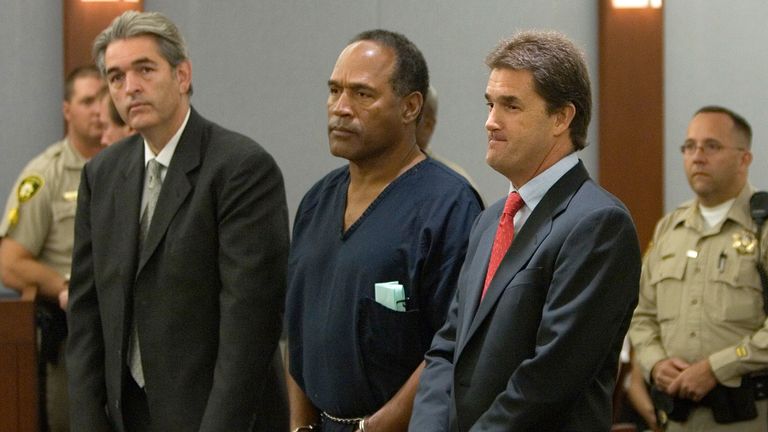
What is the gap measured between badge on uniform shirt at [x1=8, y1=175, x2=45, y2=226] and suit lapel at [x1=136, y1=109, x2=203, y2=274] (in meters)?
1.94

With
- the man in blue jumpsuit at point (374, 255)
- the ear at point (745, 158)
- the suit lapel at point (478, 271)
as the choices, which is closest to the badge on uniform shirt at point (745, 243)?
the ear at point (745, 158)

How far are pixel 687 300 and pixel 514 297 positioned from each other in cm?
225

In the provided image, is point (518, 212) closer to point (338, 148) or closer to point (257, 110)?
point (338, 148)

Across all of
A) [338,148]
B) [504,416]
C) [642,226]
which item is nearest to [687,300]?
[642,226]

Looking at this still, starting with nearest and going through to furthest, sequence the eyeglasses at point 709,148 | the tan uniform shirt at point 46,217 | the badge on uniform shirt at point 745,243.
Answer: the badge on uniform shirt at point 745,243
the eyeglasses at point 709,148
the tan uniform shirt at point 46,217

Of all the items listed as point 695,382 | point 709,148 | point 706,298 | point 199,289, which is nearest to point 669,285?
point 706,298

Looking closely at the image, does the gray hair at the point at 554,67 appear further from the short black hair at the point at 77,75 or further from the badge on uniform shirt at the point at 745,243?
the short black hair at the point at 77,75

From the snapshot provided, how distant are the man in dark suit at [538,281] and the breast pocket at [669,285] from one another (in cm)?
207

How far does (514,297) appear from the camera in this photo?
220cm

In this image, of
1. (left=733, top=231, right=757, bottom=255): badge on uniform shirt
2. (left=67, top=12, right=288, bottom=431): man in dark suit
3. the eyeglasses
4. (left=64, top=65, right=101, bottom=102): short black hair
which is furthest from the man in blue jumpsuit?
(left=64, top=65, right=101, bottom=102): short black hair

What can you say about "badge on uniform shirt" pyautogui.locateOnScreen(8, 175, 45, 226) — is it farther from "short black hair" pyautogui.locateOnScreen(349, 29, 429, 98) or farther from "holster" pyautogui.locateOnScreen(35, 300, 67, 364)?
"short black hair" pyautogui.locateOnScreen(349, 29, 429, 98)

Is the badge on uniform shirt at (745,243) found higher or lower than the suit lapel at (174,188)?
lower

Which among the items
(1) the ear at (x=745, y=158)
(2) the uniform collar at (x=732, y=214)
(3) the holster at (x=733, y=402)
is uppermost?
(1) the ear at (x=745, y=158)

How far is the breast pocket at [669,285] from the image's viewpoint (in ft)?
14.2
